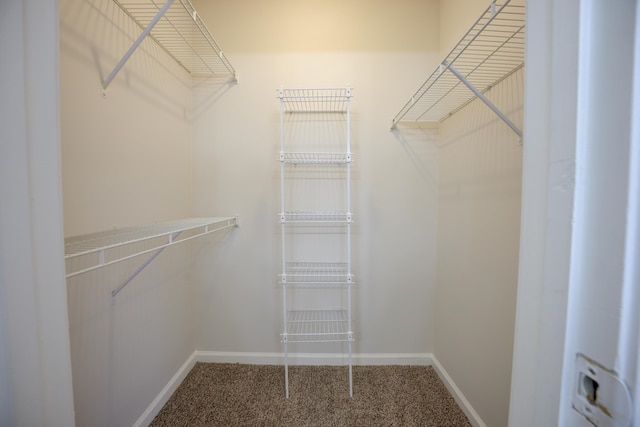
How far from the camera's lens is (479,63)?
45.1 inches

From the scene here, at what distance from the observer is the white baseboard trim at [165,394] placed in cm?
123

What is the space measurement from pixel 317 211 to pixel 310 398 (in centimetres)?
121

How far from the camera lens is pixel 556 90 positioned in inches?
12.1

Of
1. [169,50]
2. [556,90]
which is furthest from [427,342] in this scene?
[169,50]

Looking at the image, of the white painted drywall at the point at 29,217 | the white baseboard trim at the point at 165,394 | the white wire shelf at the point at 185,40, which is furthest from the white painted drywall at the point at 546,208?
the white baseboard trim at the point at 165,394

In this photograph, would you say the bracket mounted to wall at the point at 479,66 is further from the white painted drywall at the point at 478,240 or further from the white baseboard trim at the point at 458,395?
the white baseboard trim at the point at 458,395

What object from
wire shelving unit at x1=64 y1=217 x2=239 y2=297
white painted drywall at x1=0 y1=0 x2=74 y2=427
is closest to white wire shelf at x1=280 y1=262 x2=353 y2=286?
wire shelving unit at x1=64 y1=217 x2=239 y2=297

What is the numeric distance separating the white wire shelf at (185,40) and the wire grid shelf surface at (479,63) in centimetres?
129

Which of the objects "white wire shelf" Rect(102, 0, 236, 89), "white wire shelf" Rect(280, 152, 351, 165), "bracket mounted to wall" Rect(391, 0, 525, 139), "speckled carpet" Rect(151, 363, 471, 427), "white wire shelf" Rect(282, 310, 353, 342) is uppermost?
"white wire shelf" Rect(102, 0, 236, 89)

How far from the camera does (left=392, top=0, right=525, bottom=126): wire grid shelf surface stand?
3.19 ft

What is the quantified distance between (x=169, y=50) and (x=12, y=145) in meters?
1.53

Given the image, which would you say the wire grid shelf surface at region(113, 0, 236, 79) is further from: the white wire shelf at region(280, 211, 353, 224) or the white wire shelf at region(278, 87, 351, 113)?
the white wire shelf at region(280, 211, 353, 224)

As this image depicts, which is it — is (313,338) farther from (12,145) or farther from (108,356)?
(12,145)

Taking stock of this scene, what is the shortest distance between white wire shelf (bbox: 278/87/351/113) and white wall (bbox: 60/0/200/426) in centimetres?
76
